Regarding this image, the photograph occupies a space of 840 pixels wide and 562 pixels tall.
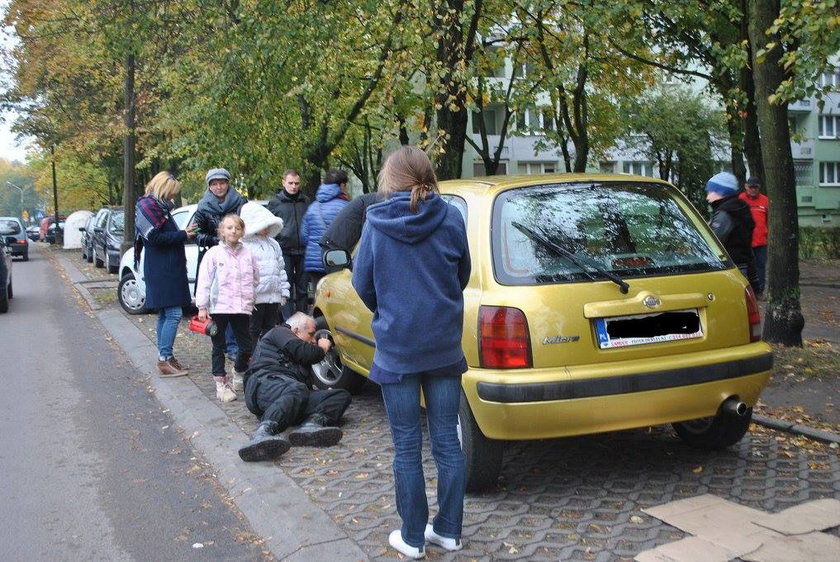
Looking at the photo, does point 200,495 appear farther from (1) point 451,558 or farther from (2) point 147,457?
(1) point 451,558

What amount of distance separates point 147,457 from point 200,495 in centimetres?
102

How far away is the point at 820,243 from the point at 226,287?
75.2ft

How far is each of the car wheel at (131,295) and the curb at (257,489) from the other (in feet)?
18.7

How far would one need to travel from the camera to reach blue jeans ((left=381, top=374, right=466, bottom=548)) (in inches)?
156

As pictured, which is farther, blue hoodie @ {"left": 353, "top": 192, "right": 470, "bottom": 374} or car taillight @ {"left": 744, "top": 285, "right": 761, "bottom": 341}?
car taillight @ {"left": 744, "top": 285, "right": 761, "bottom": 341}

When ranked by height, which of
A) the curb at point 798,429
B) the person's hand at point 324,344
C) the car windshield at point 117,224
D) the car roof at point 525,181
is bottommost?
the curb at point 798,429

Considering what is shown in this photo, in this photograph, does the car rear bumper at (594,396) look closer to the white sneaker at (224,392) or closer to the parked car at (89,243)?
the white sneaker at (224,392)

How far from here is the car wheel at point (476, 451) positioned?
4.78 metres

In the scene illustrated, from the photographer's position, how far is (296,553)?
→ 13.8 feet

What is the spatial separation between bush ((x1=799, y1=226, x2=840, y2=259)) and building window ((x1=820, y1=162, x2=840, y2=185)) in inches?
1447

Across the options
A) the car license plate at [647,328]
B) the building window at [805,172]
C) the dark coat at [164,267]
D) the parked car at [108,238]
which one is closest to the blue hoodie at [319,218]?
the dark coat at [164,267]

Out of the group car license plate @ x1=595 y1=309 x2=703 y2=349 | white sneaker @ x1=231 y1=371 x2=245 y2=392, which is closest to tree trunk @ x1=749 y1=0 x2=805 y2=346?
car license plate @ x1=595 y1=309 x2=703 y2=349

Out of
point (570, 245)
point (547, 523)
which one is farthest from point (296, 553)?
point (570, 245)

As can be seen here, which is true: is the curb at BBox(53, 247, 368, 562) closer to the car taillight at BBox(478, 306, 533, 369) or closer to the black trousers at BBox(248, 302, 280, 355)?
the black trousers at BBox(248, 302, 280, 355)
